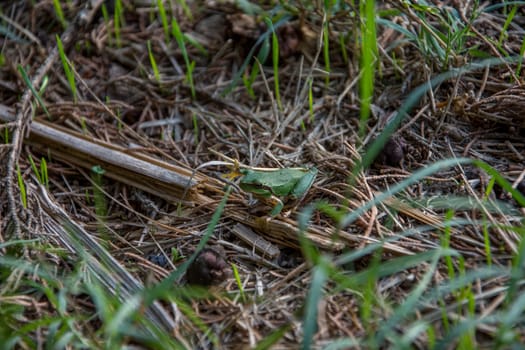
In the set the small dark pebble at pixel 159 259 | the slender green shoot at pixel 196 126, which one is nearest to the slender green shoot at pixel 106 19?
the slender green shoot at pixel 196 126

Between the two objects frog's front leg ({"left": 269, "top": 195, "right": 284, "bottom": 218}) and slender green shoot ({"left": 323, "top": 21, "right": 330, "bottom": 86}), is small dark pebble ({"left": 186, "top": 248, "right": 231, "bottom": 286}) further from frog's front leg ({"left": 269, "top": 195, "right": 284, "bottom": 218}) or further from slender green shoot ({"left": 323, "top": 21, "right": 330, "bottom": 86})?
slender green shoot ({"left": 323, "top": 21, "right": 330, "bottom": 86})

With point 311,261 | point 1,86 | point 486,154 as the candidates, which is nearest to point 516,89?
point 486,154

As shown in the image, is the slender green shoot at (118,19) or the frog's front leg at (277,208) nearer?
the frog's front leg at (277,208)

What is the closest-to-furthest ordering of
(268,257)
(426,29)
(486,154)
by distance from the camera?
1. (268,257)
2. (486,154)
3. (426,29)

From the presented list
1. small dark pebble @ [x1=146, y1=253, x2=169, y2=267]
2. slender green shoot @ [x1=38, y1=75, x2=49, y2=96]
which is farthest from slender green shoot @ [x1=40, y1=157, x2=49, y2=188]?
small dark pebble @ [x1=146, y1=253, x2=169, y2=267]

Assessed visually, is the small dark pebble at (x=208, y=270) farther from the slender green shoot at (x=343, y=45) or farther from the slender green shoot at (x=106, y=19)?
the slender green shoot at (x=106, y=19)

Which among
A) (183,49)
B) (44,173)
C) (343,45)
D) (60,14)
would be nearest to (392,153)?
(343,45)

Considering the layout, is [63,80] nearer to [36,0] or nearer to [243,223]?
[36,0]
